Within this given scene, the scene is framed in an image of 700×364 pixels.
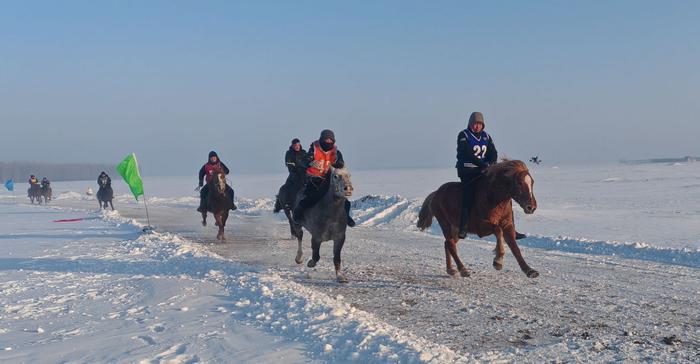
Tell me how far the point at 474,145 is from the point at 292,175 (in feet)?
17.4

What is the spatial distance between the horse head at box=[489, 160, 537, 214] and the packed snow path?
1.33 meters

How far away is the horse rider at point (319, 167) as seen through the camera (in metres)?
8.90

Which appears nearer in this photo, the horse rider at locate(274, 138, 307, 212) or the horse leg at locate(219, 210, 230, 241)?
the horse rider at locate(274, 138, 307, 212)

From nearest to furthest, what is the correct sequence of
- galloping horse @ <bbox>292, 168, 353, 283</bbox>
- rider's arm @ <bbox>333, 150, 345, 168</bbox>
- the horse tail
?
galloping horse @ <bbox>292, 168, 353, 283</bbox> < rider's arm @ <bbox>333, 150, 345, 168</bbox> < the horse tail

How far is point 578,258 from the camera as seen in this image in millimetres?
11320

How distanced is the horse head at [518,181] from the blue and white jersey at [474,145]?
0.71 metres

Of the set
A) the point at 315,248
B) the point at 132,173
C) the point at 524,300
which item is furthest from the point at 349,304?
the point at 132,173

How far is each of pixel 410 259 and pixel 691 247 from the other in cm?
699

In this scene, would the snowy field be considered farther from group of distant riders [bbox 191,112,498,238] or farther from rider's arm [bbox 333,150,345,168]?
rider's arm [bbox 333,150,345,168]

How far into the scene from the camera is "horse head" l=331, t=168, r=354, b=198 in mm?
8148

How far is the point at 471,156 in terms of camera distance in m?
8.88

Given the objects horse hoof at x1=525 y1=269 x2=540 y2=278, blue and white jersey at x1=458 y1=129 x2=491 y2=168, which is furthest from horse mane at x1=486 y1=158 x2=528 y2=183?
horse hoof at x1=525 y1=269 x2=540 y2=278

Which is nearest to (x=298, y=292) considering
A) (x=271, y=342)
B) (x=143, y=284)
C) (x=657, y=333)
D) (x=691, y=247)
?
(x=271, y=342)

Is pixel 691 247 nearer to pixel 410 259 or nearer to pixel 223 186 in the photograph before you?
pixel 410 259
